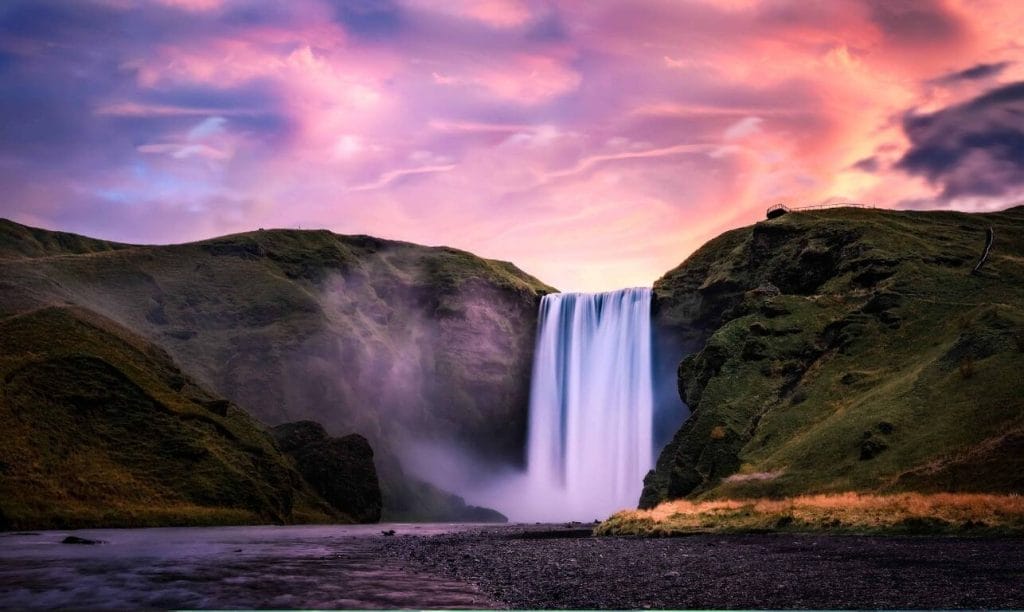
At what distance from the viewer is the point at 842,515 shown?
42.6 metres

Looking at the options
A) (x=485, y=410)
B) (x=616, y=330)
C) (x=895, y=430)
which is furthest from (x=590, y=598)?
(x=485, y=410)

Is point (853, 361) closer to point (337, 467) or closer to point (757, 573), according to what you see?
point (757, 573)

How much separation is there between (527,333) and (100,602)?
429 feet

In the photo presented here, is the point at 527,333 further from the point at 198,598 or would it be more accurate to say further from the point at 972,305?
the point at 198,598

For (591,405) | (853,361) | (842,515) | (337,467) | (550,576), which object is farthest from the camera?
(591,405)

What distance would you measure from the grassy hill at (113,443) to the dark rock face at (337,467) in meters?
5.05

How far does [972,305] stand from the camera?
249ft

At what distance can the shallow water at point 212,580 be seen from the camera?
1962 centimetres

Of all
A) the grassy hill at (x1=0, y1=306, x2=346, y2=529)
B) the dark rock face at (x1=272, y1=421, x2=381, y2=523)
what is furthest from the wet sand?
the dark rock face at (x1=272, y1=421, x2=381, y2=523)

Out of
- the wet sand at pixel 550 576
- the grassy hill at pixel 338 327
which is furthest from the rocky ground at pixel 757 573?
the grassy hill at pixel 338 327

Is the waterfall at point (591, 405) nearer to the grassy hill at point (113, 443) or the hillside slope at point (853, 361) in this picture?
the hillside slope at point (853, 361)

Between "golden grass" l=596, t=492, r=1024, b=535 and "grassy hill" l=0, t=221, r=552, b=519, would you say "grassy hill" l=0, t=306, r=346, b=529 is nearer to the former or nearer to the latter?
"grassy hill" l=0, t=221, r=552, b=519

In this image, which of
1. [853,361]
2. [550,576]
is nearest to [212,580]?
[550,576]

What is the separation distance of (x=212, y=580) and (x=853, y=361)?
65.7 meters
